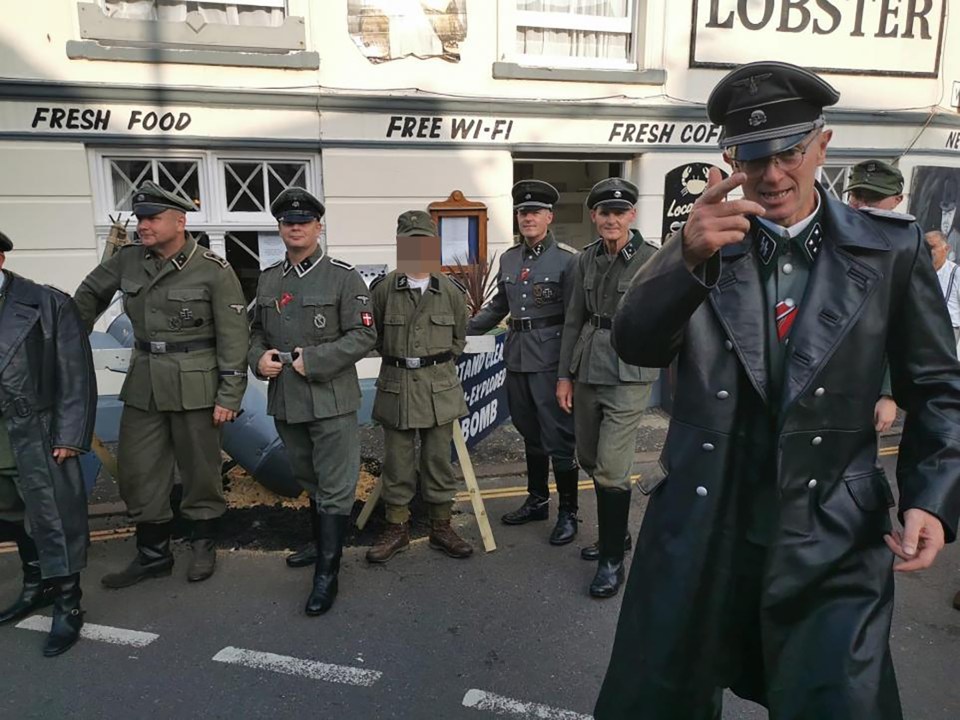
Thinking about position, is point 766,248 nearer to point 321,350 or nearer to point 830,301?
point 830,301

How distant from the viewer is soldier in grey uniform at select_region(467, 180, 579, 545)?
444 cm

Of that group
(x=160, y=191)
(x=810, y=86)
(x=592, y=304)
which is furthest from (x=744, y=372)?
(x=160, y=191)

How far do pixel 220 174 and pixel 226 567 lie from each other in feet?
13.6

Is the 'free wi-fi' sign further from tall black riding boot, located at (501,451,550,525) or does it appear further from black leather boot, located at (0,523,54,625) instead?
black leather boot, located at (0,523,54,625)

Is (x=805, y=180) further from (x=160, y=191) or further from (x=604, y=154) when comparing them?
(x=604, y=154)

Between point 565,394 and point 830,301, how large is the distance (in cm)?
259

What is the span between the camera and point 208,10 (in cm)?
659

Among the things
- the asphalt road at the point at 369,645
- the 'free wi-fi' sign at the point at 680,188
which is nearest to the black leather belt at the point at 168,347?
the asphalt road at the point at 369,645

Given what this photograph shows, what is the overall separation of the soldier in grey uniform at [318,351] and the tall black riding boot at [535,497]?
130cm

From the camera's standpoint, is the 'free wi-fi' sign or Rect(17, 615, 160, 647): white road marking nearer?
Rect(17, 615, 160, 647): white road marking

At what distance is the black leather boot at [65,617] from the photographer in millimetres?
3295

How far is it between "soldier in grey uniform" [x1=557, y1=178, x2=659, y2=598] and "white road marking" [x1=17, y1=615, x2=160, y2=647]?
2227mm

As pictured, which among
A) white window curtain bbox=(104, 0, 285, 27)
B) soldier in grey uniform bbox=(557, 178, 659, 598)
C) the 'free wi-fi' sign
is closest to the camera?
soldier in grey uniform bbox=(557, 178, 659, 598)

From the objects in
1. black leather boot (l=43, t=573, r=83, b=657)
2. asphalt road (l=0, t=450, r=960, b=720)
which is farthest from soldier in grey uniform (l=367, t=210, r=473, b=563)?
black leather boot (l=43, t=573, r=83, b=657)
